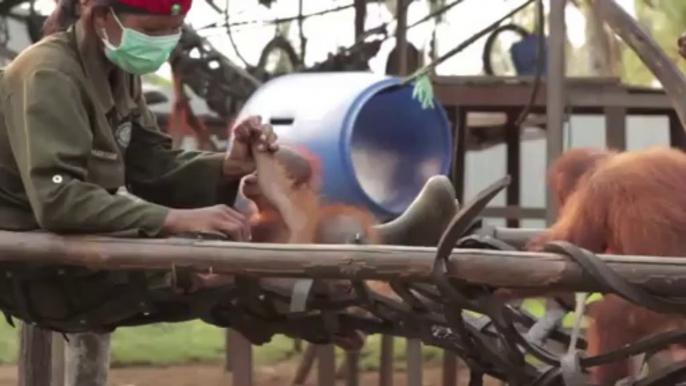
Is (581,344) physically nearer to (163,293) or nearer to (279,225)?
(279,225)

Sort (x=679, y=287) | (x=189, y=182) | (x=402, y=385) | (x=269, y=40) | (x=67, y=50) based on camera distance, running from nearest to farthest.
→ 1. (x=679, y=287)
2. (x=67, y=50)
3. (x=189, y=182)
4. (x=402, y=385)
5. (x=269, y=40)

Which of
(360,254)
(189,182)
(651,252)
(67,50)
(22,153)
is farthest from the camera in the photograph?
(189,182)

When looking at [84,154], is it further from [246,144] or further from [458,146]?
[458,146]

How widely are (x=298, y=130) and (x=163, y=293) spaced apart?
151 centimetres

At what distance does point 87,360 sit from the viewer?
6.81 ft

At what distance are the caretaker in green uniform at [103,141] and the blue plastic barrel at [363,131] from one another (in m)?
0.88

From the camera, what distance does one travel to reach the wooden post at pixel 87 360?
2.07m

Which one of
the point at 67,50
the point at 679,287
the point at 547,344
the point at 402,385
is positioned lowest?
the point at 402,385

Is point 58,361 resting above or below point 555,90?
below

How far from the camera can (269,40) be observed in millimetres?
4930

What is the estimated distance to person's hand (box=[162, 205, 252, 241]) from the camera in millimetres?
1529

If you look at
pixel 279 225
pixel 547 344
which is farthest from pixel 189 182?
pixel 547 344

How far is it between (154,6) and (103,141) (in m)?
0.21

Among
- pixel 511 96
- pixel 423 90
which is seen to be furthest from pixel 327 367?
pixel 511 96
